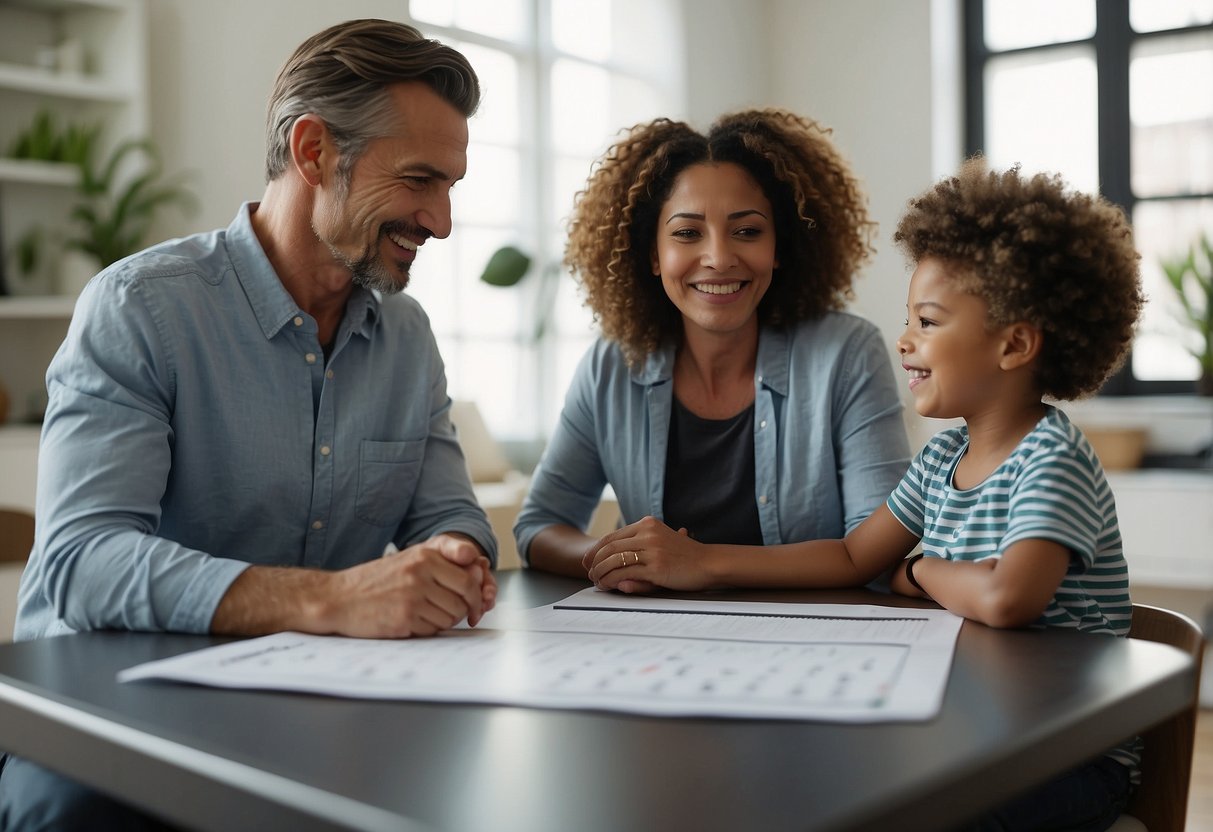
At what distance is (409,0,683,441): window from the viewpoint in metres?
5.25

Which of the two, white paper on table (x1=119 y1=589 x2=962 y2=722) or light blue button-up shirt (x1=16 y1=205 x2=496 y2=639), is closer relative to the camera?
white paper on table (x1=119 y1=589 x2=962 y2=722)

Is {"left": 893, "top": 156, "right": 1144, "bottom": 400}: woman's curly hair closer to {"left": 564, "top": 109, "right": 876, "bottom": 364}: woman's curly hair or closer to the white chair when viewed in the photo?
{"left": 564, "top": 109, "right": 876, "bottom": 364}: woman's curly hair

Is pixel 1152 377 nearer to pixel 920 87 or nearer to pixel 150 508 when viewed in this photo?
pixel 920 87

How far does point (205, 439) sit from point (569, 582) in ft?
1.58

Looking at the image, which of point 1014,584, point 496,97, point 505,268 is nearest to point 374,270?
point 1014,584

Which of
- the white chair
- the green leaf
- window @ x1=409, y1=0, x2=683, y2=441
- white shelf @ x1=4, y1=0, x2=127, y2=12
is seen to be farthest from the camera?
window @ x1=409, y1=0, x2=683, y2=441

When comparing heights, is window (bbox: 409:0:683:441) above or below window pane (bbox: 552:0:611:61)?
below

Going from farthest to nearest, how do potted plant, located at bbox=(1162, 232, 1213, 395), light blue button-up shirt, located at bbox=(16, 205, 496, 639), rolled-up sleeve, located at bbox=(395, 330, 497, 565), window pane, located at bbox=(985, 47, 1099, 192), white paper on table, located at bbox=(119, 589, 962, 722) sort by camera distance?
window pane, located at bbox=(985, 47, 1099, 192) → potted plant, located at bbox=(1162, 232, 1213, 395) → rolled-up sleeve, located at bbox=(395, 330, 497, 565) → light blue button-up shirt, located at bbox=(16, 205, 496, 639) → white paper on table, located at bbox=(119, 589, 962, 722)

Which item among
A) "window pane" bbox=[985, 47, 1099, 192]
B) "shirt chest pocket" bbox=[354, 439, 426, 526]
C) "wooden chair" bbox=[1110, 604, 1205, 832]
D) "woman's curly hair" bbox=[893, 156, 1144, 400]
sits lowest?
"wooden chair" bbox=[1110, 604, 1205, 832]

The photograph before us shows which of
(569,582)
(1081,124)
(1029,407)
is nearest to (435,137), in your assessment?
(569,582)

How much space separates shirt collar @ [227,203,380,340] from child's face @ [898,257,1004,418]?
75 centimetres

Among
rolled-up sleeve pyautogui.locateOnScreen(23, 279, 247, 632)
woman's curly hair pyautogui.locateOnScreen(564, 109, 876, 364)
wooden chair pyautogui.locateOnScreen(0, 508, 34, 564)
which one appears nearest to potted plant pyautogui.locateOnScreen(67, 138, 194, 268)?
wooden chair pyautogui.locateOnScreen(0, 508, 34, 564)

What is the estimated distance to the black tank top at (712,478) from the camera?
73.0 inches

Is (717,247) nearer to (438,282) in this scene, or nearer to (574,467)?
(574,467)
